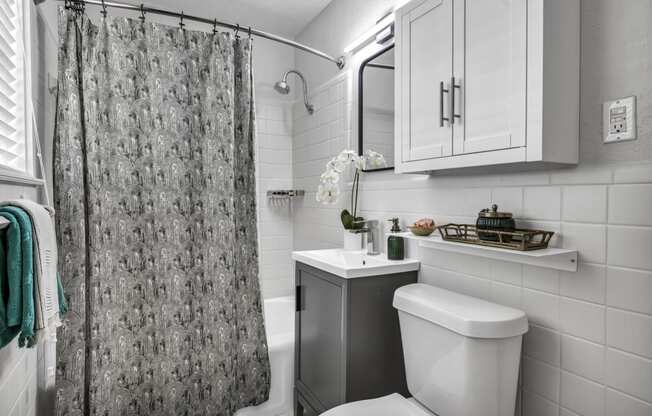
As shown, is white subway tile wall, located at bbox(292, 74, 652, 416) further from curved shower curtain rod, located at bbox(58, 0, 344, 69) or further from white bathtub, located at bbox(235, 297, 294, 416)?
curved shower curtain rod, located at bbox(58, 0, 344, 69)

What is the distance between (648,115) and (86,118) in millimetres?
2054

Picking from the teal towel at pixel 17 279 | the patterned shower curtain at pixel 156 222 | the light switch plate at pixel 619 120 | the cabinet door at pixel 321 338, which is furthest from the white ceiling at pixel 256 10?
the teal towel at pixel 17 279

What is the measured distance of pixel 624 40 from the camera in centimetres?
95

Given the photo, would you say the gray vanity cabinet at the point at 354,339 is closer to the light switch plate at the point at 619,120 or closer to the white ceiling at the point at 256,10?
the light switch plate at the point at 619,120

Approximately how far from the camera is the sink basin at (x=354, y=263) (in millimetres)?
1434

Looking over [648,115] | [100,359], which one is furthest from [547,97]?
[100,359]

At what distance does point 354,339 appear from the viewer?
1.43 metres

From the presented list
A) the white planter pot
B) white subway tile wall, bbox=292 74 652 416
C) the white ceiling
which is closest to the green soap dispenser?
white subway tile wall, bbox=292 74 652 416

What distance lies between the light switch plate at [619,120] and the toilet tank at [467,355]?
0.57 m

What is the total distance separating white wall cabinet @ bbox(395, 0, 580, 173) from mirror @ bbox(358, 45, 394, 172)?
0.44 meters

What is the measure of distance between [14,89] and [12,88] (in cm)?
2

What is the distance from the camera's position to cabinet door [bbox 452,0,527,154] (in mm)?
999

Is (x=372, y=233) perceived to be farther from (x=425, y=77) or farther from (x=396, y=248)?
(x=425, y=77)

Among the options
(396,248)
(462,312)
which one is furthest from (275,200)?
(462,312)
